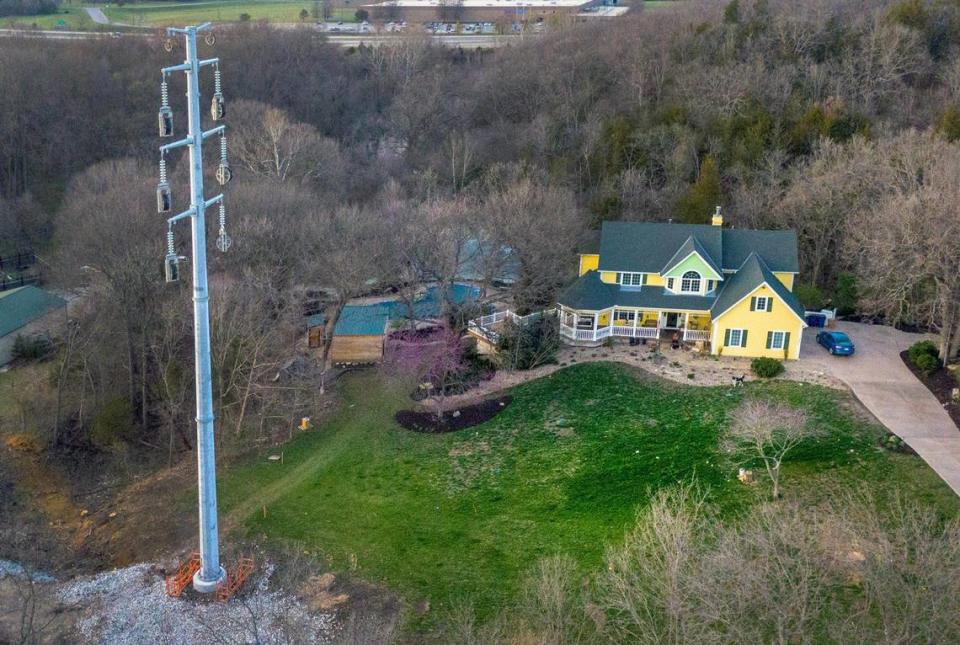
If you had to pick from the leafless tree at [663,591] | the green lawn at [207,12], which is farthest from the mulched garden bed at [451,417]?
the green lawn at [207,12]

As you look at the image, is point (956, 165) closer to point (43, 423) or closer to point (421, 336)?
point (421, 336)

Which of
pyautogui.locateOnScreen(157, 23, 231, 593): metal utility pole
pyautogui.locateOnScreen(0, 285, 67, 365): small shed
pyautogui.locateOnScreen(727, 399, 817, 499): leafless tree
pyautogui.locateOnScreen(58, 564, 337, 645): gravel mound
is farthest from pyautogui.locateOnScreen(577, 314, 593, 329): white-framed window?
pyautogui.locateOnScreen(0, 285, 67, 365): small shed

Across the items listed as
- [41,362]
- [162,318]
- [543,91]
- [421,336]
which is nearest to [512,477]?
[421,336]

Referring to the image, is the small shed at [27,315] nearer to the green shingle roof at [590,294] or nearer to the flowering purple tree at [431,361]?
the flowering purple tree at [431,361]

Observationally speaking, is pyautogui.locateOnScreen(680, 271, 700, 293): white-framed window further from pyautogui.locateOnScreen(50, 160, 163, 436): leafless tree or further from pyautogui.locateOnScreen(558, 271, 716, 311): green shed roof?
pyautogui.locateOnScreen(50, 160, 163, 436): leafless tree

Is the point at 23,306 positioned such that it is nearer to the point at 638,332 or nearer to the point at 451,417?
the point at 451,417
